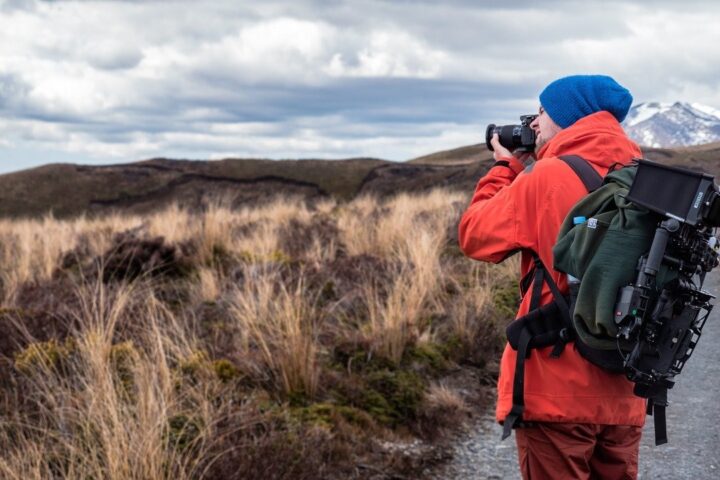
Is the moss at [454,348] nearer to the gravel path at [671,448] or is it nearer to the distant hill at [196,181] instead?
the gravel path at [671,448]

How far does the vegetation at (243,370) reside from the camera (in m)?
3.90

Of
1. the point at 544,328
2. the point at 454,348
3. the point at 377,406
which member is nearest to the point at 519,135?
the point at 544,328

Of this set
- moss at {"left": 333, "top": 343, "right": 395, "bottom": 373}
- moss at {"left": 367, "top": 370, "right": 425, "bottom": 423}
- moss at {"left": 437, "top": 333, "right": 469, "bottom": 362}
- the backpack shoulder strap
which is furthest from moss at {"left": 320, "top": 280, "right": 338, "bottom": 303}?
the backpack shoulder strap

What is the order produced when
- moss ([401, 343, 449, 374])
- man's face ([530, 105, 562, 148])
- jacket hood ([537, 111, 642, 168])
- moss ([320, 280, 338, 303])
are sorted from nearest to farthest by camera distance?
jacket hood ([537, 111, 642, 168]), man's face ([530, 105, 562, 148]), moss ([401, 343, 449, 374]), moss ([320, 280, 338, 303])

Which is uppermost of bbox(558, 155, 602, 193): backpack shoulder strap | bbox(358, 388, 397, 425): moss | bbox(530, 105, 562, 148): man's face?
bbox(530, 105, 562, 148): man's face

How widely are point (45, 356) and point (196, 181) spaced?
120 ft

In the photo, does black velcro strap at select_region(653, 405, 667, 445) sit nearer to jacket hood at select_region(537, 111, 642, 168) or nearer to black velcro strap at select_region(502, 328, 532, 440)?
black velcro strap at select_region(502, 328, 532, 440)

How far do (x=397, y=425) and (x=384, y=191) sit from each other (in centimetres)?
3384

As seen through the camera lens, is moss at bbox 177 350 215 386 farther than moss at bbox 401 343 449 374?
No

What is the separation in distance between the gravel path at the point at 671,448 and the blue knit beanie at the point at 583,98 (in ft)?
8.42

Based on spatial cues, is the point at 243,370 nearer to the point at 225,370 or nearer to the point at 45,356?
the point at 225,370

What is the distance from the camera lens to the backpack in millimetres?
2309

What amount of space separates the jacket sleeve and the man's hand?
0.33m

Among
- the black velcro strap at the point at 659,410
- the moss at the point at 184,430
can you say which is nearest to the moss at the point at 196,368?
the moss at the point at 184,430
